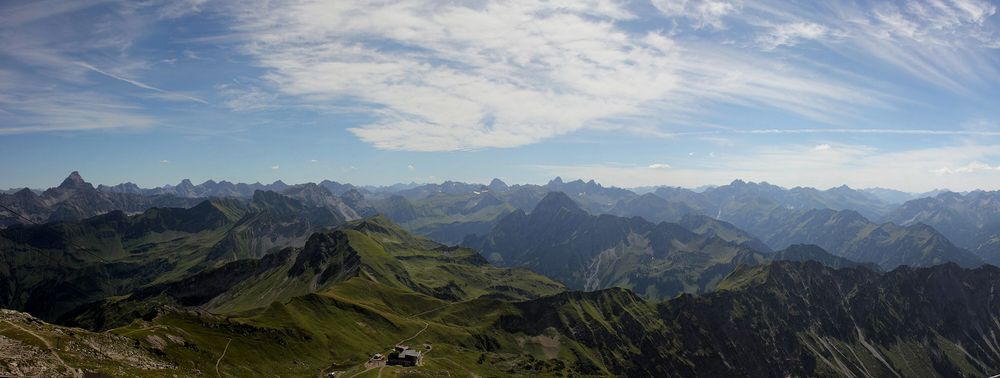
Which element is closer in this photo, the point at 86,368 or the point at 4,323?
the point at 86,368

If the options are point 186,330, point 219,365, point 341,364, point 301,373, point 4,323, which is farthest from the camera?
point 341,364

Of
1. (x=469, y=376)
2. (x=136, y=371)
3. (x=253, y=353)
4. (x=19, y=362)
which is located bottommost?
(x=469, y=376)

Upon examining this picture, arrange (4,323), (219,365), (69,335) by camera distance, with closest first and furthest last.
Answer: (4,323) < (69,335) < (219,365)

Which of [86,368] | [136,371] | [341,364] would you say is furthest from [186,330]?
[86,368]

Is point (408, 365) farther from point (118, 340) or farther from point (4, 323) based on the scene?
point (4, 323)

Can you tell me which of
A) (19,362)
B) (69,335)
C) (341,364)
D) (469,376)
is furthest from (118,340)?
(469,376)

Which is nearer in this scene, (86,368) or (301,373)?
(86,368)

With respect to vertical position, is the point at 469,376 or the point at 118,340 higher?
the point at 118,340

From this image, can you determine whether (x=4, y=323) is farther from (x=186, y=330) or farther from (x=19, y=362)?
(x=186, y=330)

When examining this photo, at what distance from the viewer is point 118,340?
12850cm

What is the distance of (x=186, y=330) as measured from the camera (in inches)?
6663

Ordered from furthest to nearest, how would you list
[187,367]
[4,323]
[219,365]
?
[219,365]
[187,367]
[4,323]

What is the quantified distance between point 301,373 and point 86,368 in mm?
85141

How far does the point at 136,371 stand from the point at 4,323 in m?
24.4
